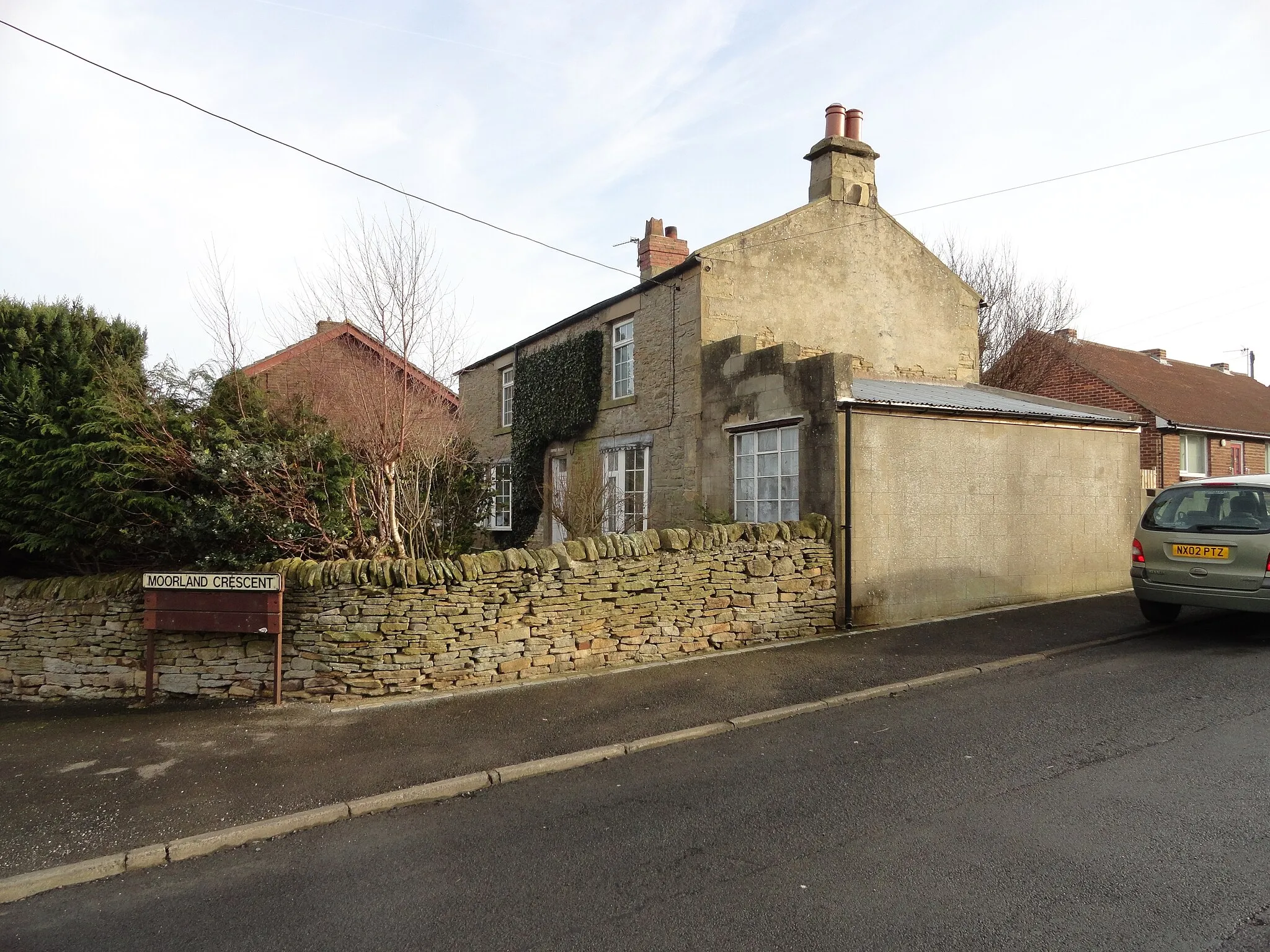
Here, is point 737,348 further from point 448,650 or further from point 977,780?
point 977,780

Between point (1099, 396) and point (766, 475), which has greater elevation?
point (1099, 396)

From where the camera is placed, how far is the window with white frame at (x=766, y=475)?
11.1 m

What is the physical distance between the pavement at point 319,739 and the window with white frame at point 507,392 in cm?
1236

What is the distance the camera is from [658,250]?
53.9ft

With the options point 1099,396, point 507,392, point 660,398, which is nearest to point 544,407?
point 507,392

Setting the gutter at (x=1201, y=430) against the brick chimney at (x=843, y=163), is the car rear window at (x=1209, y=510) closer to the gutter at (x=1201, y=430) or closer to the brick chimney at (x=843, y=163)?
the brick chimney at (x=843, y=163)

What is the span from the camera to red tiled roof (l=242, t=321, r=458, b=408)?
9.37 metres

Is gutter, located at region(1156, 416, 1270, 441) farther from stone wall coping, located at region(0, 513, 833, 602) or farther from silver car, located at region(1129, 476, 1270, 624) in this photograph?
stone wall coping, located at region(0, 513, 833, 602)

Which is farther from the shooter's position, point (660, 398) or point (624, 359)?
point (624, 359)

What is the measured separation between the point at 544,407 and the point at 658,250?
4251 millimetres

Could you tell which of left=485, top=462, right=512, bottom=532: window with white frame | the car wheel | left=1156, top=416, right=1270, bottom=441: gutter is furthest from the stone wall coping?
left=1156, top=416, right=1270, bottom=441: gutter

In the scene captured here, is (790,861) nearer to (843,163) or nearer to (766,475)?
(766,475)

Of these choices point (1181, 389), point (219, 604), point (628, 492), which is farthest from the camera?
point (1181, 389)

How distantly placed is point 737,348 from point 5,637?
9.93 meters
